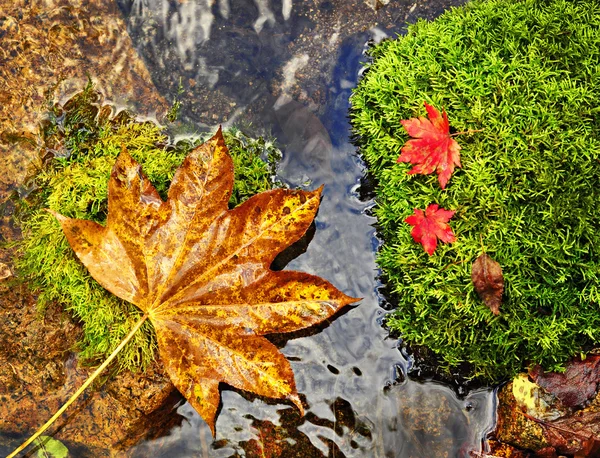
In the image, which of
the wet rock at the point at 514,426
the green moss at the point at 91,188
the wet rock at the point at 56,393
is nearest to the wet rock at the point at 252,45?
the green moss at the point at 91,188

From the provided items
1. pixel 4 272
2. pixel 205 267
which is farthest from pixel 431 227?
pixel 4 272

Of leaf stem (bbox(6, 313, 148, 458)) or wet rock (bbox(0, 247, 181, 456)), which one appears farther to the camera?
wet rock (bbox(0, 247, 181, 456))

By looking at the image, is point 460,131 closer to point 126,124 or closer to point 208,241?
point 208,241

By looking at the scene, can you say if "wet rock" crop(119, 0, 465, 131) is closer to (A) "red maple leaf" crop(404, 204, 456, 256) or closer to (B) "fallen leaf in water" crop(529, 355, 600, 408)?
(A) "red maple leaf" crop(404, 204, 456, 256)

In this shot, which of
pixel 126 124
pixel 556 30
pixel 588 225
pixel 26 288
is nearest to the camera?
pixel 588 225

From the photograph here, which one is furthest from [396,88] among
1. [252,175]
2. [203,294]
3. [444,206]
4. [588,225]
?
[203,294]

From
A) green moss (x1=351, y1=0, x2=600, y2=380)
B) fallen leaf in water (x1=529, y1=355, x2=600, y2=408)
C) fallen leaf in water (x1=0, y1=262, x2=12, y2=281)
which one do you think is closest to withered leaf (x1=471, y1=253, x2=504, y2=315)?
green moss (x1=351, y1=0, x2=600, y2=380)

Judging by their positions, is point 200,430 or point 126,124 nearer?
point 200,430
